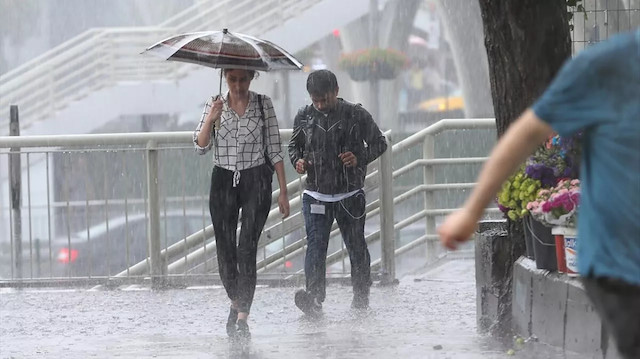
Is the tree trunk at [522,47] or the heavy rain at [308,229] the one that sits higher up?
the tree trunk at [522,47]

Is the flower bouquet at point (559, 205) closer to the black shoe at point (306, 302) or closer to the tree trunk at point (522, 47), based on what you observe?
the tree trunk at point (522, 47)

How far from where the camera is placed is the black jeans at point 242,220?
27.1 feet

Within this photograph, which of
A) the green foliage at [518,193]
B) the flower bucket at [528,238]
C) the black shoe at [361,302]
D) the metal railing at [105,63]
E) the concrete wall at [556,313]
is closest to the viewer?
the concrete wall at [556,313]

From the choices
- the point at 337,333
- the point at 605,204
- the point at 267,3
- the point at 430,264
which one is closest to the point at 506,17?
the point at 337,333

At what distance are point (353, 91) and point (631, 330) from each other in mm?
38204

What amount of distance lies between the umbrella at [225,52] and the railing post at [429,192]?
10.1ft

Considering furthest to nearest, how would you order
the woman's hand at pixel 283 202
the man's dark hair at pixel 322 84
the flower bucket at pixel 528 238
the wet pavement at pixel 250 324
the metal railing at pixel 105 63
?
the metal railing at pixel 105 63, the man's dark hair at pixel 322 84, the woman's hand at pixel 283 202, the wet pavement at pixel 250 324, the flower bucket at pixel 528 238

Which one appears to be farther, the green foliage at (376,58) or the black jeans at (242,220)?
the green foliage at (376,58)

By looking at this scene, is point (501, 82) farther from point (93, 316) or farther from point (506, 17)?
point (93, 316)

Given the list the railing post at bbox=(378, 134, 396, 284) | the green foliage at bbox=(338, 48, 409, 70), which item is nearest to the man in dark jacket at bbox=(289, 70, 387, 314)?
the railing post at bbox=(378, 134, 396, 284)

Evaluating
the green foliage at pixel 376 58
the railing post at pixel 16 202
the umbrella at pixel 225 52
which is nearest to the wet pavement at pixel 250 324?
the railing post at pixel 16 202

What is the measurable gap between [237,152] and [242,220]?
44cm

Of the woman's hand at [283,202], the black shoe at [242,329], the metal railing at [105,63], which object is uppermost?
the metal railing at [105,63]

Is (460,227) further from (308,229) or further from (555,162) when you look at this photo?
(308,229)
